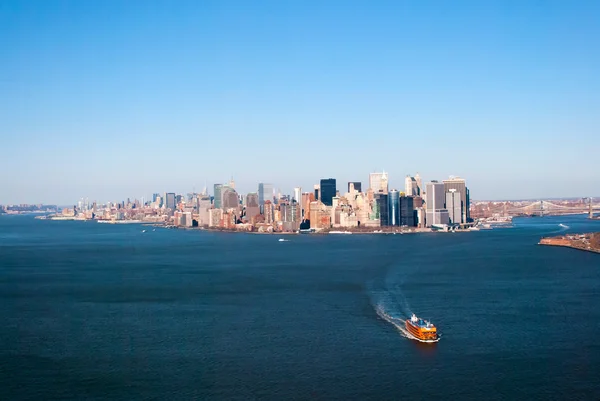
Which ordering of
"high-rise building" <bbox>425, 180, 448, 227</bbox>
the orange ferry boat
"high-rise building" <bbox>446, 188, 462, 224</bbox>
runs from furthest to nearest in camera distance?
1. "high-rise building" <bbox>446, 188, 462, 224</bbox>
2. "high-rise building" <bbox>425, 180, 448, 227</bbox>
3. the orange ferry boat

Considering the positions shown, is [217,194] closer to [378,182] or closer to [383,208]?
[378,182]

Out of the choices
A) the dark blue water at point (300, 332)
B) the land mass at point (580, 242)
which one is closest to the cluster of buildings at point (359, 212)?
the land mass at point (580, 242)

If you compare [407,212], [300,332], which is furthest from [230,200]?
[300,332]

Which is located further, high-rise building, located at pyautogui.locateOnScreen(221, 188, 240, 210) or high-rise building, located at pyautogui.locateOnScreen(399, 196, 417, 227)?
high-rise building, located at pyautogui.locateOnScreen(221, 188, 240, 210)

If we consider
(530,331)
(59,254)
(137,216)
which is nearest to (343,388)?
(530,331)

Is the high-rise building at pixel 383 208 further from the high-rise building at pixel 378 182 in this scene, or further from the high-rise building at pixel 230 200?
the high-rise building at pixel 230 200

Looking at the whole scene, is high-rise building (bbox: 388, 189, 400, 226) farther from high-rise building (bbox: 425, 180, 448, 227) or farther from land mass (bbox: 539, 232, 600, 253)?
land mass (bbox: 539, 232, 600, 253)

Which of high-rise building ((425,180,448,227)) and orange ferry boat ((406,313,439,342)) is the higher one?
high-rise building ((425,180,448,227))

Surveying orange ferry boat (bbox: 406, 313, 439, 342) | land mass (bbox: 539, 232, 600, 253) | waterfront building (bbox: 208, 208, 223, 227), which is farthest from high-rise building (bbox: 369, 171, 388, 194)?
orange ferry boat (bbox: 406, 313, 439, 342)
